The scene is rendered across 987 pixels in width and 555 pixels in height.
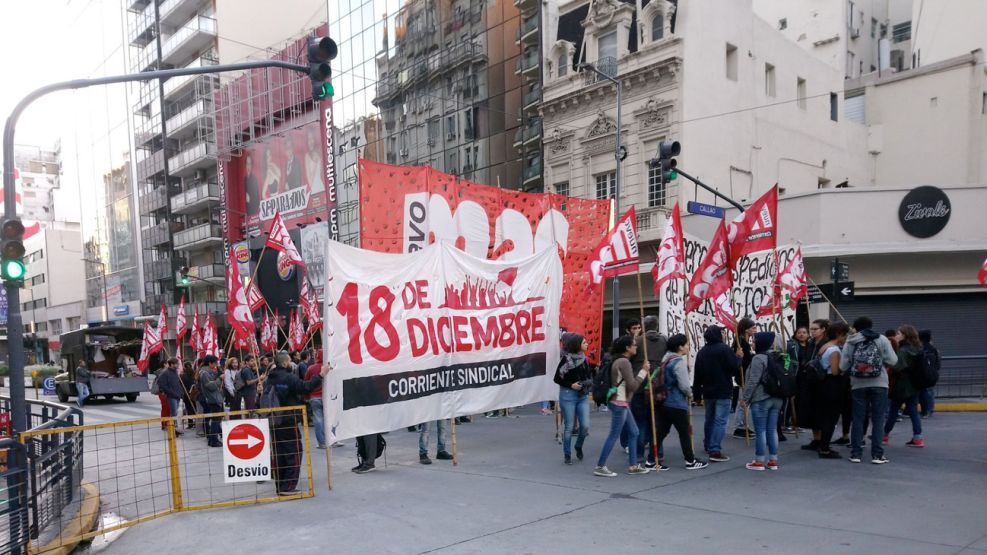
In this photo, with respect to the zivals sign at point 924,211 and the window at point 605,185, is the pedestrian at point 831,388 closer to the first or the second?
the zivals sign at point 924,211

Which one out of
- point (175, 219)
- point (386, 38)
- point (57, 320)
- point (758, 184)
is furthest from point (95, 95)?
point (758, 184)

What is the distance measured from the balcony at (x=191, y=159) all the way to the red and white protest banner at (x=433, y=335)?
4256 centimetres

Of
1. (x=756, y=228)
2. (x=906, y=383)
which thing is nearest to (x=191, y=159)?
(x=756, y=228)

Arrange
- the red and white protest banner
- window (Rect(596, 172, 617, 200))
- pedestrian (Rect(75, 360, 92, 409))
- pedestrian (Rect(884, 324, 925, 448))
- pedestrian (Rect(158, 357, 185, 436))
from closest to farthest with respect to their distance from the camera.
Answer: the red and white protest banner < pedestrian (Rect(884, 324, 925, 448)) < pedestrian (Rect(158, 357, 185, 436)) < pedestrian (Rect(75, 360, 92, 409)) < window (Rect(596, 172, 617, 200))

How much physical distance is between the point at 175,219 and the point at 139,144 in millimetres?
7863

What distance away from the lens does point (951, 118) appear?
2614cm

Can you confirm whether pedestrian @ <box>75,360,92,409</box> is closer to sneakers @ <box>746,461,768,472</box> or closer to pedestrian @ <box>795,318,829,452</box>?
sneakers @ <box>746,461,768,472</box>

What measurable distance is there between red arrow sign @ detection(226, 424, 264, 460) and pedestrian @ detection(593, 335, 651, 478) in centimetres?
385

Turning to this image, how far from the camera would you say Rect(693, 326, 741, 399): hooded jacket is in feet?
27.9

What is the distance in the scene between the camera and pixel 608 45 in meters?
25.4

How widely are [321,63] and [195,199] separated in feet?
145

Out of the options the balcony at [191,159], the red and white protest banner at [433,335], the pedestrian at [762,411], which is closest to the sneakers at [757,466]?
the pedestrian at [762,411]

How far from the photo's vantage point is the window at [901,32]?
3934 cm

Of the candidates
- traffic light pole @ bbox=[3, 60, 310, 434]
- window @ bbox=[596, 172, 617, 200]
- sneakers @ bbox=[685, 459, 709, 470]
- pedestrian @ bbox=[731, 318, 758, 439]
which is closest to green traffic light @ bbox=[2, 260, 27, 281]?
traffic light pole @ bbox=[3, 60, 310, 434]
